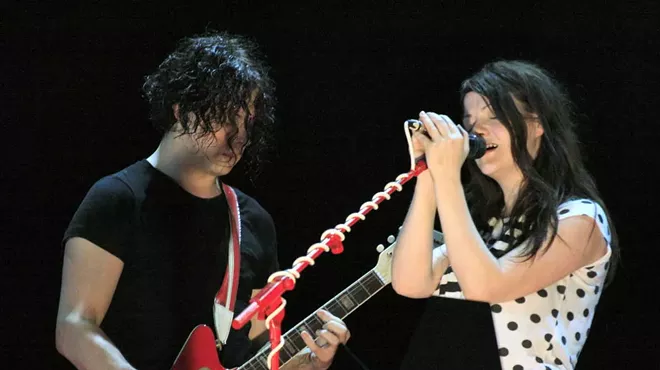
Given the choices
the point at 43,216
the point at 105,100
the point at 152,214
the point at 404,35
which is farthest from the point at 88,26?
the point at 404,35

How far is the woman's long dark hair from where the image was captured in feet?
5.25

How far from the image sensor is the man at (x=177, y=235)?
188 centimetres

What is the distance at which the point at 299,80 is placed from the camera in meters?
2.59

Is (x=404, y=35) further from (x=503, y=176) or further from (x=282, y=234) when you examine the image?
(x=503, y=176)

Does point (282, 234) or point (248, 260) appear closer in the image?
point (248, 260)

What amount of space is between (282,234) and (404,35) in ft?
2.50

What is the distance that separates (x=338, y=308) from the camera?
2180 mm

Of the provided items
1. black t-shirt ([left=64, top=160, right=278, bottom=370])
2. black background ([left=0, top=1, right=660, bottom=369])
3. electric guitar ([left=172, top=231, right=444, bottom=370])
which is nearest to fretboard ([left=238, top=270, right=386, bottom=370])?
electric guitar ([left=172, top=231, right=444, bottom=370])

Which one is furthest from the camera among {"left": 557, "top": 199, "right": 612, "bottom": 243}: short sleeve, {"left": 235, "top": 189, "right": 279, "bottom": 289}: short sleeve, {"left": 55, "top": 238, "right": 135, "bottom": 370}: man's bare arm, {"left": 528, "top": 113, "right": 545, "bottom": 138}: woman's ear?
{"left": 235, "top": 189, "right": 279, "bottom": 289}: short sleeve

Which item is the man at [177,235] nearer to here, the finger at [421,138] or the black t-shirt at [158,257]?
the black t-shirt at [158,257]

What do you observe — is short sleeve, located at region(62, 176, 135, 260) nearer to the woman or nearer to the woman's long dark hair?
the woman

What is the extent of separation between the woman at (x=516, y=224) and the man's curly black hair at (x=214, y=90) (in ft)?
2.12

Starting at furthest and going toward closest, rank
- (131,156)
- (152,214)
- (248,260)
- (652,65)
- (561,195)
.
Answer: (131,156) < (652,65) < (248,260) < (152,214) < (561,195)

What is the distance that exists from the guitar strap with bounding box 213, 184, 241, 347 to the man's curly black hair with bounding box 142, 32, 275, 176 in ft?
0.70
